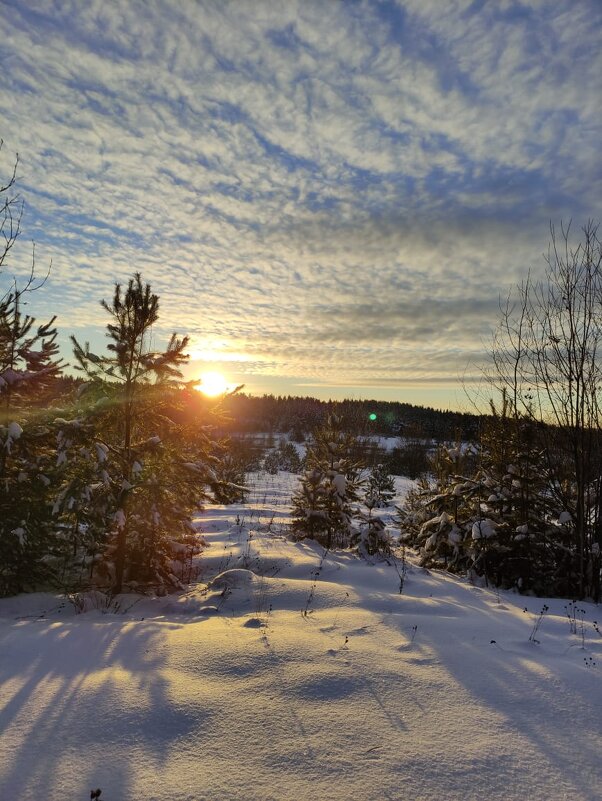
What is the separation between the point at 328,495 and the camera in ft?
35.7

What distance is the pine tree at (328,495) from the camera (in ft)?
35.3

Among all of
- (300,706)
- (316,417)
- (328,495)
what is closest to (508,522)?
(328,495)

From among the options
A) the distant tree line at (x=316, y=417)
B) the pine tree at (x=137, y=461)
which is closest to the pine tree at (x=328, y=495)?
the pine tree at (x=137, y=461)

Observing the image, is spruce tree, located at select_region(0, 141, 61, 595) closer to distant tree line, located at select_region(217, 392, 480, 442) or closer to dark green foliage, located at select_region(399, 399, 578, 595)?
dark green foliage, located at select_region(399, 399, 578, 595)

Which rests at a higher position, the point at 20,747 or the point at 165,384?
the point at 165,384

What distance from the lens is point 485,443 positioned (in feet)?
32.2

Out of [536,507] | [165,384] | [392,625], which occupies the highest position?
[165,384]

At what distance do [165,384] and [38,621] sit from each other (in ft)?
10.9

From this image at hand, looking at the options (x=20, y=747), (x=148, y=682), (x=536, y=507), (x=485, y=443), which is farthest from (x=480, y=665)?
(x=485, y=443)

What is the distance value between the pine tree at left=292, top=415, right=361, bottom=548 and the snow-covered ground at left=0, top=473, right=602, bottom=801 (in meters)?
5.63

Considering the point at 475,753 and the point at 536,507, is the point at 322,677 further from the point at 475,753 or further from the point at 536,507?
the point at 536,507

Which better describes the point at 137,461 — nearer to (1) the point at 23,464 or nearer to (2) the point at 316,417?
(1) the point at 23,464

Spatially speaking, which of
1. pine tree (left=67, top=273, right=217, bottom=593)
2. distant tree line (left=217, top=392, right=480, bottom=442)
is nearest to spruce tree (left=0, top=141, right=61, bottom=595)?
pine tree (left=67, top=273, right=217, bottom=593)

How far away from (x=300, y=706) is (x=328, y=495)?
807cm
